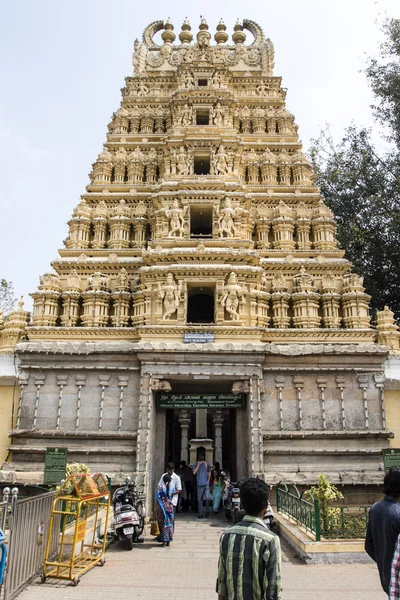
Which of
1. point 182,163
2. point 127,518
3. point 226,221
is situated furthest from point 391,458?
point 182,163

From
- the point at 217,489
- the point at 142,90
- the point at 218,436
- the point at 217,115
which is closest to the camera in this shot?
the point at 217,489

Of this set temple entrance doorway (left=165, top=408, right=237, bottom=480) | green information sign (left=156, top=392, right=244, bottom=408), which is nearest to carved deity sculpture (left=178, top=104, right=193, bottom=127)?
green information sign (left=156, top=392, right=244, bottom=408)

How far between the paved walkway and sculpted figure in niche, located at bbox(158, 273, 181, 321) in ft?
27.7

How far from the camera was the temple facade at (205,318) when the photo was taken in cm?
1591

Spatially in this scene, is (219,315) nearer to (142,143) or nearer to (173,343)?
(173,343)

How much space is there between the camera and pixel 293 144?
24.4m

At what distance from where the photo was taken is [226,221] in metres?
20.2

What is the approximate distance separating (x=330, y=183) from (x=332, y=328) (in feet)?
58.6

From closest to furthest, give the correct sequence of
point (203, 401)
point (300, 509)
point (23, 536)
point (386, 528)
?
1. point (386, 528)
2. point (23, 536)
3. point (300, 509)
4. point (203, 401)

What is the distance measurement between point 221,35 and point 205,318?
19.6 m

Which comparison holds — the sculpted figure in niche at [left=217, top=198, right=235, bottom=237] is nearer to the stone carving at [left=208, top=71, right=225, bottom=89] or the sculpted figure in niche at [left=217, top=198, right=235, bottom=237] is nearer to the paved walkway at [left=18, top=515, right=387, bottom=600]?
the stone carving at [left=208, top=71, right=225, bottom=89]

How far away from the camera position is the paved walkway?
25.0 feet

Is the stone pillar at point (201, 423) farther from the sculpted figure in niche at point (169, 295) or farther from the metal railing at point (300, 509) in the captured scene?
the metal railing at point (300, 509)

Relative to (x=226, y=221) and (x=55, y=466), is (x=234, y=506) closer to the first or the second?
(x=55, y=466)
